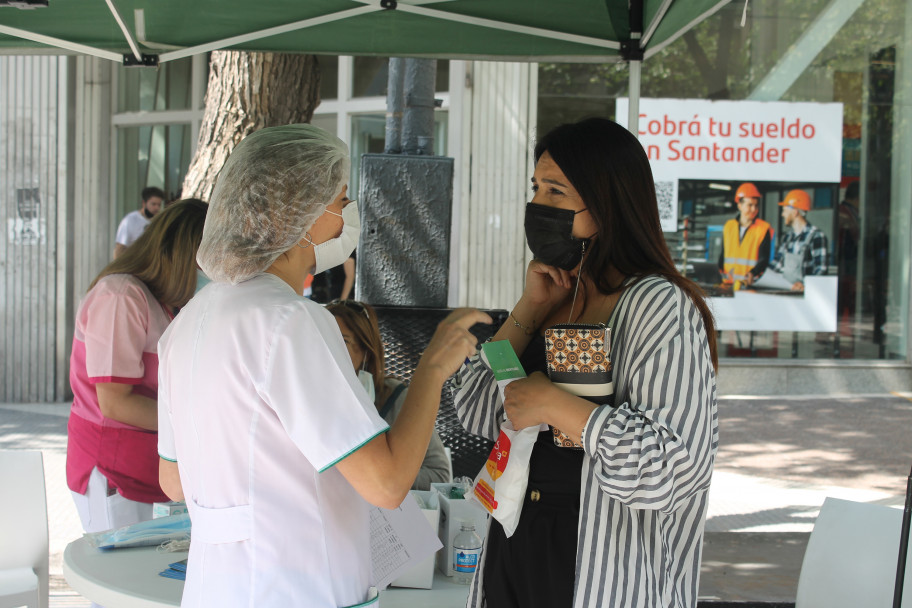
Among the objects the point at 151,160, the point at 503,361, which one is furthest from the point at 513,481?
the point at 151,160

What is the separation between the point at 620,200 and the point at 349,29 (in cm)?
218

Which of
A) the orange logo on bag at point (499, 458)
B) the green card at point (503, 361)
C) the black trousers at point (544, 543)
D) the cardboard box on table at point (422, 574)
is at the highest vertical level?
the green card at point (503, 361)

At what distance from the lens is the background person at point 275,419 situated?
5.18ft

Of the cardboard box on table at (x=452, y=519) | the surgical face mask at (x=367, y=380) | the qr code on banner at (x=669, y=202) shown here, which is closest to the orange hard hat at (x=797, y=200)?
the qr code on banner at (x=669, y=202)

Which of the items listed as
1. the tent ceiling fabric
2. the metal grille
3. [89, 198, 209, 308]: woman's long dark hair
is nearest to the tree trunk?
the tent ceiling fabric

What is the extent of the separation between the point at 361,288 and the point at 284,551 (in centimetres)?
285

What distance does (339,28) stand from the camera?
3703 mm

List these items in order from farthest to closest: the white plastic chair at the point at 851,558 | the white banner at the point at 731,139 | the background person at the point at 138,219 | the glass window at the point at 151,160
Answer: the glass window at the point at 151,160 < the white banner at the point at 731,139 < the background person at the point at 138,219 < the white plastic chair at the point at 851,558

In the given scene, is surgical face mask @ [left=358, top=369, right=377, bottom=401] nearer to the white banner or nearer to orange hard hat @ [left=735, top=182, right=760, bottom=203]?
the white banner

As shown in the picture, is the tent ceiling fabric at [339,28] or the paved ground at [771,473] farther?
the paved ground at [771,473]

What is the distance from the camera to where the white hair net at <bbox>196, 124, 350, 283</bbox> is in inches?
65.1

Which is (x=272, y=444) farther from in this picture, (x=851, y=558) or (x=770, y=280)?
(x=770, y=280)

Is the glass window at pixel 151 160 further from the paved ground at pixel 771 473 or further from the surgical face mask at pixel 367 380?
the surgical face mask at pixel 367 380

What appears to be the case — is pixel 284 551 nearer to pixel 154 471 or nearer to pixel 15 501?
pixel 154 471
